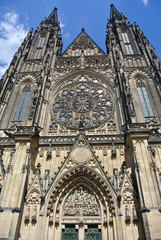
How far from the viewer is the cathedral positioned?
8.64 m

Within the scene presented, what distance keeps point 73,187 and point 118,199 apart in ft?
7.68

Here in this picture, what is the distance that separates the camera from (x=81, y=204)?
9.72 metres

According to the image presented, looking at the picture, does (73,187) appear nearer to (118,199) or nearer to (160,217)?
(118,199)

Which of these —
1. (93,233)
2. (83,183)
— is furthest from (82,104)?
(93,233)

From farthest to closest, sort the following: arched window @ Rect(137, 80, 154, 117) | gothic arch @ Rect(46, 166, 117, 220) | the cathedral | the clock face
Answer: arched window @ Rect(137, 80, 154, 117), the clock face, gothic arch @ Rect(46, 166, 117, 220), the cathedral

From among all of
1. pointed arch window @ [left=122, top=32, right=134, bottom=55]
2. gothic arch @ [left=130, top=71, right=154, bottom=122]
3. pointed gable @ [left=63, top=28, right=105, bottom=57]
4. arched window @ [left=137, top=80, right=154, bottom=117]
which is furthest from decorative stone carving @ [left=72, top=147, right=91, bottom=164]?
pointed arch window @ [left=122, top=32, right=134, bottom=55]

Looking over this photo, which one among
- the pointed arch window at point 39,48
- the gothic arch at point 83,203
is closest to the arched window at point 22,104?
the pointed arch window at point 39,48

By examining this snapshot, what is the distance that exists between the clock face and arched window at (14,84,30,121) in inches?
80.3

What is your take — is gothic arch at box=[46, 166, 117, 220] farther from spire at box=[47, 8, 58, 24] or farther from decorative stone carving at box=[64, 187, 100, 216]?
spire at box=[47, 8, 58, 24]

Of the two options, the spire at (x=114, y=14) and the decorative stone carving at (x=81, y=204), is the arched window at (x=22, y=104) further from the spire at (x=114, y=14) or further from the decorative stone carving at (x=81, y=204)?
the spire at (x=114, y=14)

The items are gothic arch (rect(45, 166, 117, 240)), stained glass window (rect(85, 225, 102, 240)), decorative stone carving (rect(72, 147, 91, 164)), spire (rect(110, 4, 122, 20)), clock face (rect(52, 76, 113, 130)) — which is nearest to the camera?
stained glass window (rect(85, 225, 102, 240))

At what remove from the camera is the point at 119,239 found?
8.12 metres

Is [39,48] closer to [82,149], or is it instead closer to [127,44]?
[127,44]

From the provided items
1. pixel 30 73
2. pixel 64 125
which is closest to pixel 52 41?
pixel 30 73
